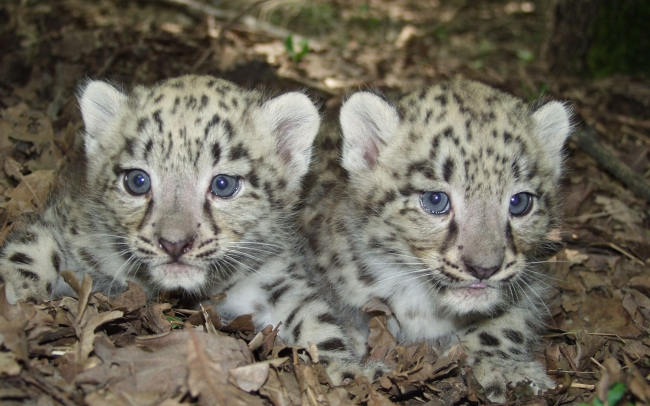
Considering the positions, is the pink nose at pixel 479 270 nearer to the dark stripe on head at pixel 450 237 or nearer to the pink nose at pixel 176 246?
the dark stripe on head at pixel 450 237

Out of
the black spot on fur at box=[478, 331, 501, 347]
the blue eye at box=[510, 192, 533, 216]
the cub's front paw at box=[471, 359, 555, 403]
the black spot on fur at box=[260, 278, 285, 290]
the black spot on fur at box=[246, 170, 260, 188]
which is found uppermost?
the blue eye at box=[510, 192, 533, 216]

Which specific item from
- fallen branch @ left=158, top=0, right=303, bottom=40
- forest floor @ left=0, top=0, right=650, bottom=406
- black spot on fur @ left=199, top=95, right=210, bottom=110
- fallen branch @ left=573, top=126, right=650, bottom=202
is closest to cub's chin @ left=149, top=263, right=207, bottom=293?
forest floor @ left=0, top=0, right=650, bottom=406

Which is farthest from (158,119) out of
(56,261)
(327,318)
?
(327,318)

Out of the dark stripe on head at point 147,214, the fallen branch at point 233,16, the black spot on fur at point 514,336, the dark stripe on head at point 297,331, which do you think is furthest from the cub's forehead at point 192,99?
the fallen branch at point 233,16

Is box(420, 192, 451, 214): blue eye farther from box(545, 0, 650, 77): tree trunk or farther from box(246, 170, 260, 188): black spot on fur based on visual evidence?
box(545, 0, 650, 77): tree trunk

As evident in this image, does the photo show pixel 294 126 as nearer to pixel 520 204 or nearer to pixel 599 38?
pixel 520 204
